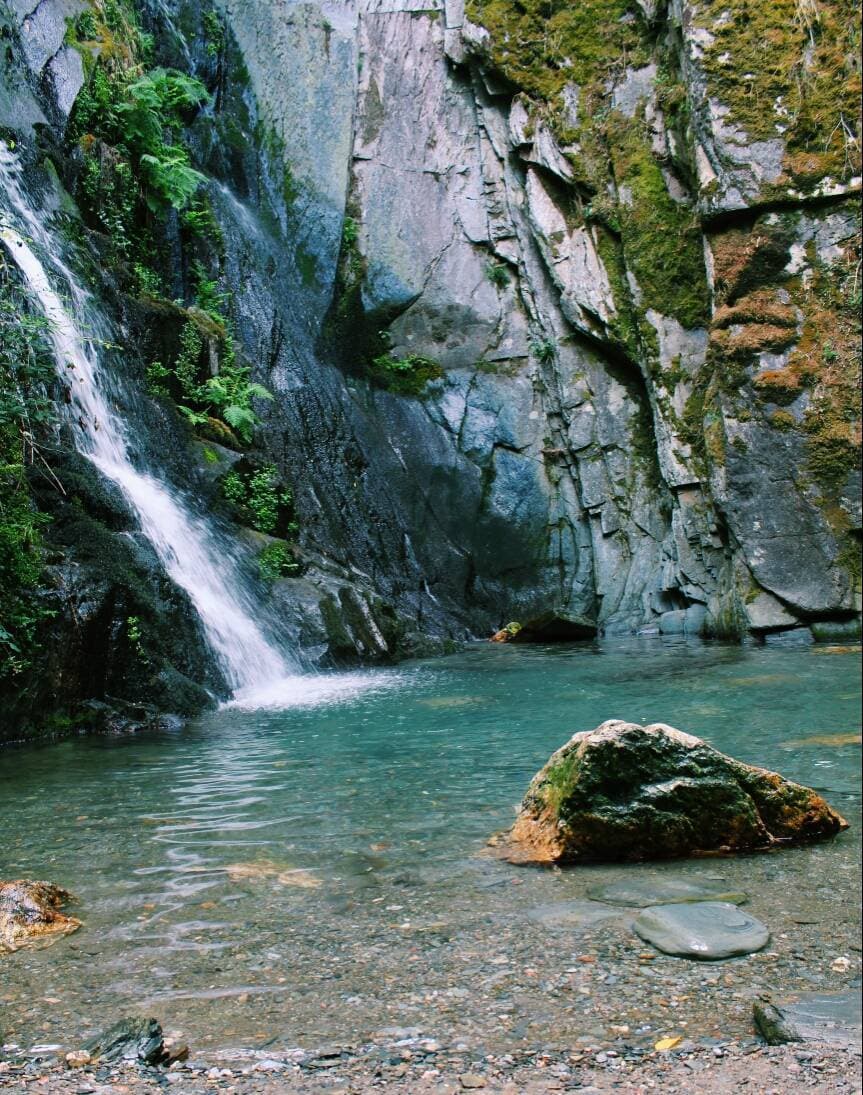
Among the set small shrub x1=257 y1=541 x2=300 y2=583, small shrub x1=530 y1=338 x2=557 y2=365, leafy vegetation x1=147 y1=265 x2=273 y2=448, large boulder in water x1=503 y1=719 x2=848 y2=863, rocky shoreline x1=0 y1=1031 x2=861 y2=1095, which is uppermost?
small shrub x1=530 y1=338 x2=557 y2=365

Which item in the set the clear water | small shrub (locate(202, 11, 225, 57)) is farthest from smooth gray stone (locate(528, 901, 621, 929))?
small shrub (locate(202, 11, 225, 57))

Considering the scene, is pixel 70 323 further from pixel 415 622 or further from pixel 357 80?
pixel 357 80

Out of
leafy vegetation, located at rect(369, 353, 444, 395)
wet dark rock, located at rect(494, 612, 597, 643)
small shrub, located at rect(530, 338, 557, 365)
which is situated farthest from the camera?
leafy vegetation, located at rect(369, 353, 444, 395)

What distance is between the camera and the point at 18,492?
8.34m

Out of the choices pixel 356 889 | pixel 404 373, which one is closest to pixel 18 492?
pixel 356 889

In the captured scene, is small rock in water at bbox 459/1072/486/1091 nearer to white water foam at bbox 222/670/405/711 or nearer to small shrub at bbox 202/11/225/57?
white water foam at bbox 222/670/405/711

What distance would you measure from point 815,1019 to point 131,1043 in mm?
1886

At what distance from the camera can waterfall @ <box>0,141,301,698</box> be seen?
406 inches

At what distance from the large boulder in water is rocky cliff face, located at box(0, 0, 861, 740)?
25.8 ft

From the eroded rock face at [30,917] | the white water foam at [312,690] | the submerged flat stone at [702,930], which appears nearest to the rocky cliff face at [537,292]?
the white water foam at [312,690]

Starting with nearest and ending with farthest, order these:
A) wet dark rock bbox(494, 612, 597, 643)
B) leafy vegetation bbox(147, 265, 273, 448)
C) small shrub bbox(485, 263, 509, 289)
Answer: leafy vegetation bbox(147, 265, 273, 448), wet dark rock bbox(494, 612, 597, 643), small shrub bbox(485, 263, 509, 289)

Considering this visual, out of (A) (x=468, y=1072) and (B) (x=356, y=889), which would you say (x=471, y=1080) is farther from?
(B) (x=356, y=889)

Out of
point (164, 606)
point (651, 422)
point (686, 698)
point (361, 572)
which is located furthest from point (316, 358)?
point (686, 698)

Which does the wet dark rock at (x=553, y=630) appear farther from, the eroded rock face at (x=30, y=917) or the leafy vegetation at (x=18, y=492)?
the eroded rock face at (x=30, y=917)
